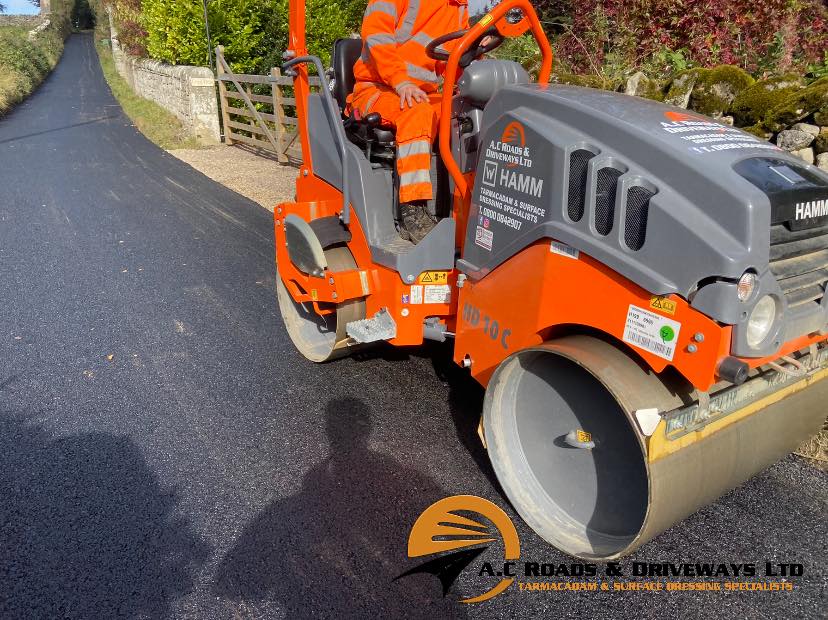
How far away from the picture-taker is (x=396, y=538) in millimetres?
2744

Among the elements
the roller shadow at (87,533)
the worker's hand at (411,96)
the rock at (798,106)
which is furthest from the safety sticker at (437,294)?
the rock at (798,106)

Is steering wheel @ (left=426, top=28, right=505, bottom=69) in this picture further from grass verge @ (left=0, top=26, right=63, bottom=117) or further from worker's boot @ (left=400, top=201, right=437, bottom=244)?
grass verge @ (left=0, top=26, right=63, bottom=117)

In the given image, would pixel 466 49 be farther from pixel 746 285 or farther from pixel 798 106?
pixel 798 106

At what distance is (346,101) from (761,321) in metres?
2.81

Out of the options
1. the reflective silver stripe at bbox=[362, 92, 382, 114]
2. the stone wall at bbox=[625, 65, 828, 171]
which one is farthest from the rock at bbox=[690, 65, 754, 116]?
the reflective silver stripe at bbox=[362, 92, 382, 114]

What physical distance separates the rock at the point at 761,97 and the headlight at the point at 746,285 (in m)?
3.61

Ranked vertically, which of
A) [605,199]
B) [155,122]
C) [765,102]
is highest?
[765,102]

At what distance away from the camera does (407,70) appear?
3.55 m

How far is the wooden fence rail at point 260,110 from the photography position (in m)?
11.1

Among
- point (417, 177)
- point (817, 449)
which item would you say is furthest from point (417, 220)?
point (817, 449)

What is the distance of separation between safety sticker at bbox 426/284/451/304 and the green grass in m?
11.1

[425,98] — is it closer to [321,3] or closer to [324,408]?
[324,408]

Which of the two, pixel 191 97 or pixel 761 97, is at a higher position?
pixel 761 97

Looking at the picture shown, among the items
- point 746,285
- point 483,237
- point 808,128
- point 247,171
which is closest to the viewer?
point 746,285
